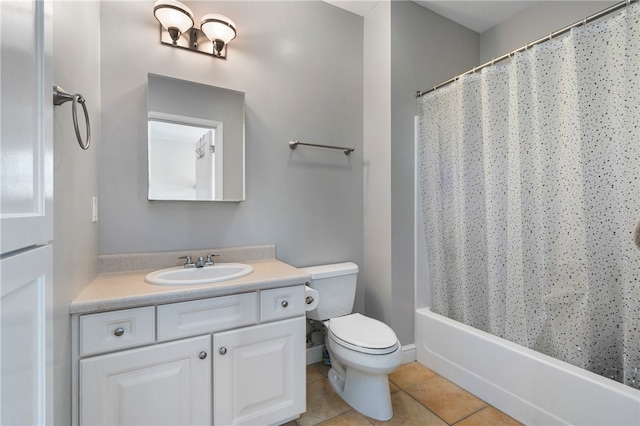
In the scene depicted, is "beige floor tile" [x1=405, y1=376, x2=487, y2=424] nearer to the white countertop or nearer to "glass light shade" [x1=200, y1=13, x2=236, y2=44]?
the white countertop

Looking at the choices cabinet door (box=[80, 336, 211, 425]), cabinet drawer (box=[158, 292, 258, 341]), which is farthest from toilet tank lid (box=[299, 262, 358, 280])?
cabinet door (box=[80, 336, 211, 425])

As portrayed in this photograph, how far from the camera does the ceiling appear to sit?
2186 millimetres

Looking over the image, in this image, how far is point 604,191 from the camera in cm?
133

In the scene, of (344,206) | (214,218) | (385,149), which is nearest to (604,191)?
(385,149)

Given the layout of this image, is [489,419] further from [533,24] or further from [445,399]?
[533,24]

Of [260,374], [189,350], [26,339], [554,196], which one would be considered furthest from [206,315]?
[554,196]

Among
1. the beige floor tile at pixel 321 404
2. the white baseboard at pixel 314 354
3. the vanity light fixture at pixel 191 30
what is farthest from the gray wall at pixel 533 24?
the beige floor tile at pixel 321 404

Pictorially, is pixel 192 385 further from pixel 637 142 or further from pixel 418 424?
pixel 637 142

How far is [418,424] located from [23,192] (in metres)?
1.89

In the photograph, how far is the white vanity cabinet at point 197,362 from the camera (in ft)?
3.64

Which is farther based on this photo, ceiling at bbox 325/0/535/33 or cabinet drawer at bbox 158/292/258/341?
ceiling at bbox 325/0/535/33

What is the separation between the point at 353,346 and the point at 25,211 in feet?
4.72

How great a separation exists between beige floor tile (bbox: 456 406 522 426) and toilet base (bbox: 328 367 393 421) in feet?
1.27

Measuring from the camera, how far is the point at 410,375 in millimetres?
1991
